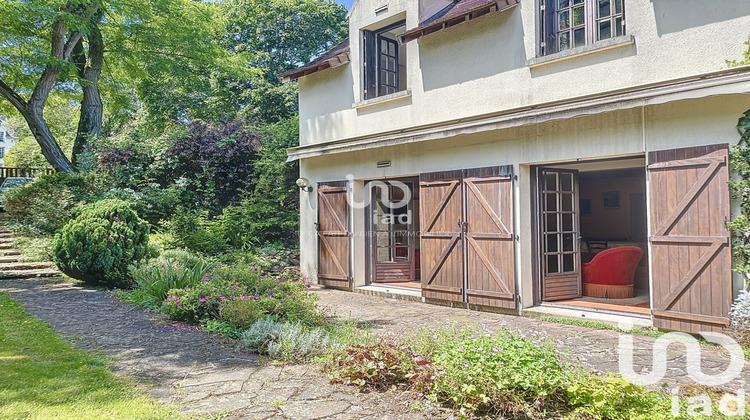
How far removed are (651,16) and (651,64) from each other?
23.0 inches

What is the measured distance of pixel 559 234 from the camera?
7.88 meters

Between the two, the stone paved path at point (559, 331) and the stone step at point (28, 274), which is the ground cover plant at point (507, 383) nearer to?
the stone paved path at point (559, 331)

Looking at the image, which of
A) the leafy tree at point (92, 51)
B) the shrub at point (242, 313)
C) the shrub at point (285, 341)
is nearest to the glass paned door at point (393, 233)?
the shrub at point (242, 313)

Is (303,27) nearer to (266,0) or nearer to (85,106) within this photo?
(266,0)

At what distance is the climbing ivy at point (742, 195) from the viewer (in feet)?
17.4

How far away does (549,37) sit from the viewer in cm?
720

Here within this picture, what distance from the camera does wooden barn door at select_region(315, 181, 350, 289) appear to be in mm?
10266

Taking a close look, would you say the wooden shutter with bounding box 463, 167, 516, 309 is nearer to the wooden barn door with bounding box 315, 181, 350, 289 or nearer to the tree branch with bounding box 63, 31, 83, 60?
the wooden barn door with bounding box 315, 181, 350, 289

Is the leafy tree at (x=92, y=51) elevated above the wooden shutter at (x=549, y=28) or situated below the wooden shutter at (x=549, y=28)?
above

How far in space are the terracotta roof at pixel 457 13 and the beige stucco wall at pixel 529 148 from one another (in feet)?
6.02

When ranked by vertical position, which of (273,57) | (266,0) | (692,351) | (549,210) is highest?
(266,0)

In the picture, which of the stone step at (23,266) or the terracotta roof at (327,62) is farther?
the stone step at (23,266)

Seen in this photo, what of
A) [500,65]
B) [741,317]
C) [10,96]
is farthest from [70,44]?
[741,317]

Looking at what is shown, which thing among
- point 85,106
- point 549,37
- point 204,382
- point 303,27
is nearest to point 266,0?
point 303,27
